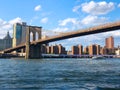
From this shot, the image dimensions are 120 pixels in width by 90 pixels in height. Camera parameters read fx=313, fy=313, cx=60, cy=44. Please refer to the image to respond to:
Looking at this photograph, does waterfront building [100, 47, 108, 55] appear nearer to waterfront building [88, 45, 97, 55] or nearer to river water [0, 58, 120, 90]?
waterfront building [88, 45, 97, 55]

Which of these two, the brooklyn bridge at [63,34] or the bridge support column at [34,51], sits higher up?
the brooklyn bridge at [63,34]

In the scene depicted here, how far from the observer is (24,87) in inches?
661

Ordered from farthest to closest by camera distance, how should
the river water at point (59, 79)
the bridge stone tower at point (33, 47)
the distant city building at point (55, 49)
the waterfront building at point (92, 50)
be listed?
the waterfront building at point (92, 50) → the distant city building at point (55, 49) → the bridge stone tower at point (33, 47) → the river water at point (59, 79)

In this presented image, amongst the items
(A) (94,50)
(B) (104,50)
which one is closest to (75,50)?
(A) (94,50)

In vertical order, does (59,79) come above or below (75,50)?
below

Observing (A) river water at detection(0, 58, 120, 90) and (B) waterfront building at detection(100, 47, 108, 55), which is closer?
(A) river water at detection(0, 58, 120, 90)

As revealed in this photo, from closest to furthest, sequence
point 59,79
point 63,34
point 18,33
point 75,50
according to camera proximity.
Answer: point 59,79, point 63,34, point 18,33, point 75,50

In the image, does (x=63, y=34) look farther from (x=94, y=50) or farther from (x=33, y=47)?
(x=94, y=50)

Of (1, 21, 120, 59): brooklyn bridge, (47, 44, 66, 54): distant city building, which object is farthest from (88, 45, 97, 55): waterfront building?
(1, 21, 120, 59): brooklyn bridge

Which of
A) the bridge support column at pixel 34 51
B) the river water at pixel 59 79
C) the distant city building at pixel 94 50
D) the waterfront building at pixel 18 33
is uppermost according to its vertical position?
the waterfront building at pixel 18 33

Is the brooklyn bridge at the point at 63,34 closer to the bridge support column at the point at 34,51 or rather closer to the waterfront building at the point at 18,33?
the bridge support column at the point at 34,51

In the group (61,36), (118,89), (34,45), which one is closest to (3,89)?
(118,89)

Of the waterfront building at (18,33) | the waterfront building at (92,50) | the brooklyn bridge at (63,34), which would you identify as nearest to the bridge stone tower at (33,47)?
the brooklyn bridge at (63,34)

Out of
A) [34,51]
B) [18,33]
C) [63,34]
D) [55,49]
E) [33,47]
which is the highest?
[18,33]
